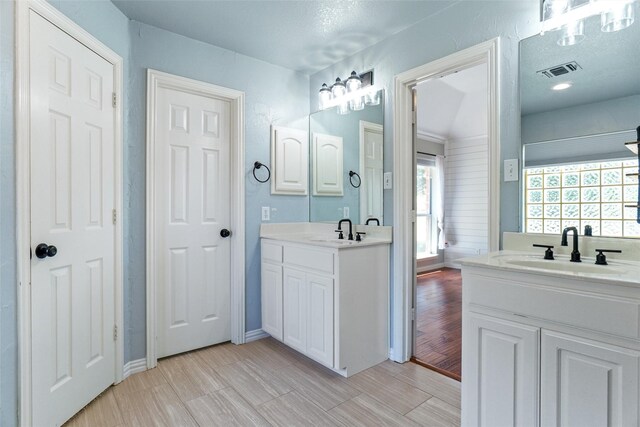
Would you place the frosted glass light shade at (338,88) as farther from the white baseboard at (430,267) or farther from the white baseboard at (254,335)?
the white baseboard at (430,267)

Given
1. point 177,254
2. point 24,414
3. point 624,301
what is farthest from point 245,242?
point 624,301

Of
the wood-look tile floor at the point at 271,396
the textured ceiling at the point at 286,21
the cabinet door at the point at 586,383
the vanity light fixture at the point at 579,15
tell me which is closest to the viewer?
the cabinet door at the point at 586,383

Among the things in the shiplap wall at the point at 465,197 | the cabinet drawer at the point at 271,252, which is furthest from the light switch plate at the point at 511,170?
the shiplap wall at the point at 465,197

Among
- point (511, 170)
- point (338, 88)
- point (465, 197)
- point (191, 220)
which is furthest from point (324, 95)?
point (465, 197)

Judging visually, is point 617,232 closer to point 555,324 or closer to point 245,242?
point 555,324

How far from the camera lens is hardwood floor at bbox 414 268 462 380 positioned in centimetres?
241

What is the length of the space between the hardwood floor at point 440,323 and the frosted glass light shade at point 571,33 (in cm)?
204

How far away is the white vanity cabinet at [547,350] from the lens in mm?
1073

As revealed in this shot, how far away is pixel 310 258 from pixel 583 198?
159 centimetres

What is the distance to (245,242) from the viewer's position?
8.91 feet

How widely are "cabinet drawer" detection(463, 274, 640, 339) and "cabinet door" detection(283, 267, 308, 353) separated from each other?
3.98 feet

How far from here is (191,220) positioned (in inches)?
99.5

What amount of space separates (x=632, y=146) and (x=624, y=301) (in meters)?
0.87

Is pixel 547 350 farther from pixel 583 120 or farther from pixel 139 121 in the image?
pixel 139 121
